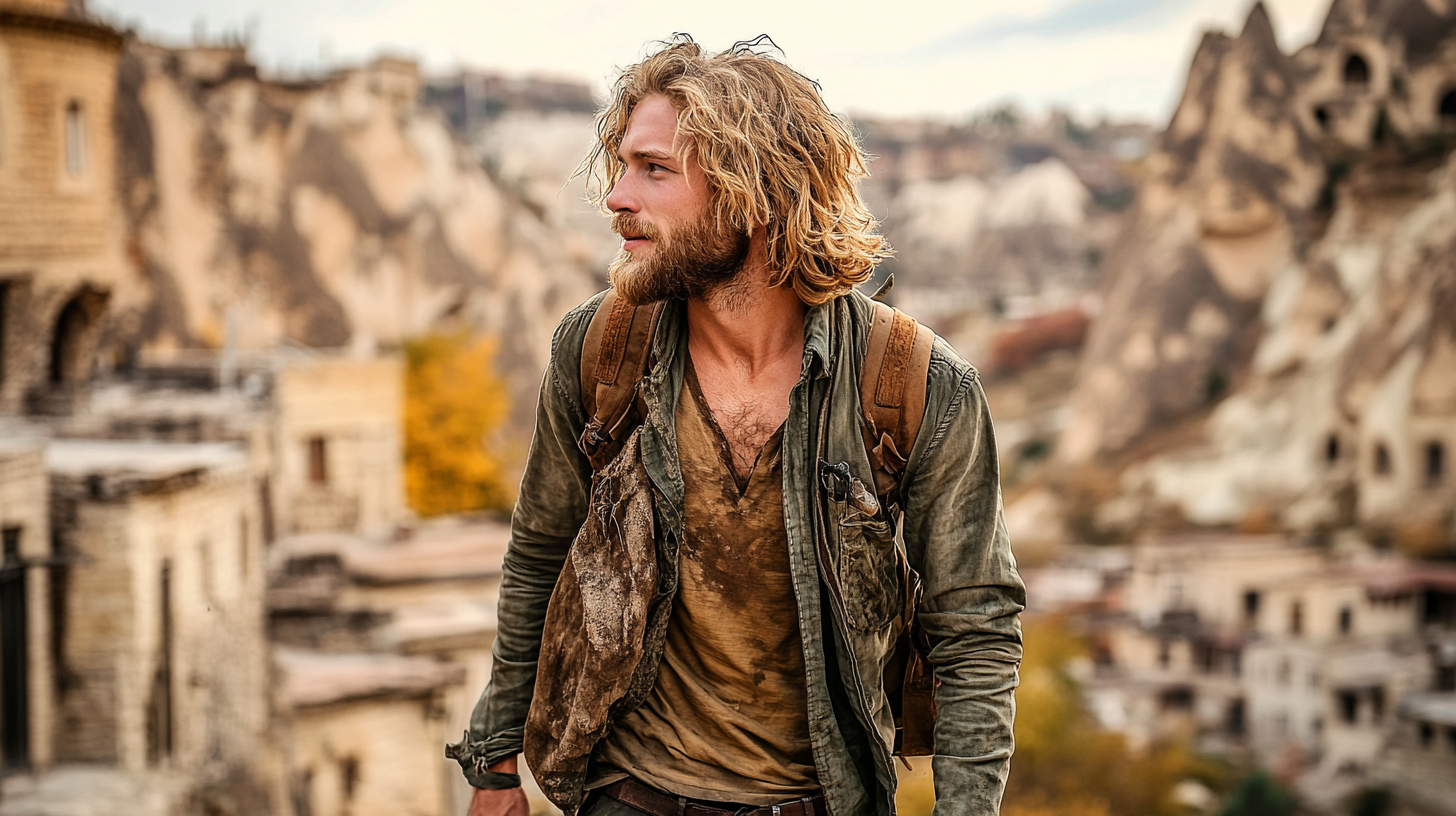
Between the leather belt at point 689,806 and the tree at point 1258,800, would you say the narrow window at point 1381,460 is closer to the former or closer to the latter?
the tree at point 1258,800

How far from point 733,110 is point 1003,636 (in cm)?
108

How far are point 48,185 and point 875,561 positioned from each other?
1636 cm

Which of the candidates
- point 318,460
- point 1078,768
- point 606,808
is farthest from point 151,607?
point 1078,768

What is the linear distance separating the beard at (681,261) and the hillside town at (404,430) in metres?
4.97

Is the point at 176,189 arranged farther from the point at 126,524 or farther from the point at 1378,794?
the point at 1378,794

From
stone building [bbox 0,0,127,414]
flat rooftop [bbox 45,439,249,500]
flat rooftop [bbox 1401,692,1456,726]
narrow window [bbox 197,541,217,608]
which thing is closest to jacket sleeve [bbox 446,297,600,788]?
flat rooftop [bbox 45,439,249,500]

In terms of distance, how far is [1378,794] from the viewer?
113 ft

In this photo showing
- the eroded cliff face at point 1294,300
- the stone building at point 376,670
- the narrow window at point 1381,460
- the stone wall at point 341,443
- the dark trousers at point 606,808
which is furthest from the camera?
the eroded cliff face at point 1294,300

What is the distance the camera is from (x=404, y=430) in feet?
127

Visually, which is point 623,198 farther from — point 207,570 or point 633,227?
point 207,570

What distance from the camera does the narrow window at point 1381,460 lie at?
42.9 metres

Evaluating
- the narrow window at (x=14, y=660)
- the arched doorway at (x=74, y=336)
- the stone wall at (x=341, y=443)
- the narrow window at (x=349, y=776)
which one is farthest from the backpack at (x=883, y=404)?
the stone wall at (x=341, y=443)

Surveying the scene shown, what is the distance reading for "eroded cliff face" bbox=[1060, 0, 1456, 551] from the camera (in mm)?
43156

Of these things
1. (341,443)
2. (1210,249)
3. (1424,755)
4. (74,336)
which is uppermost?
(74,336)
